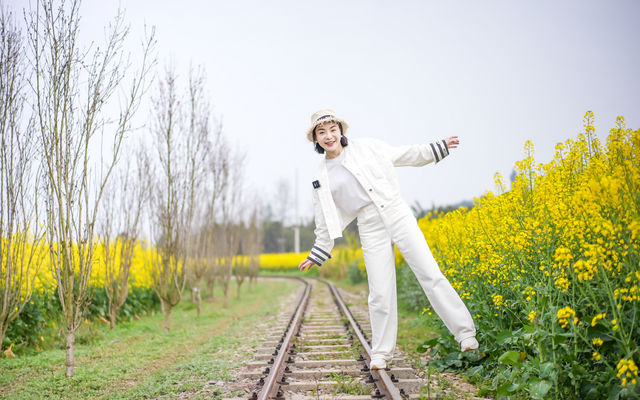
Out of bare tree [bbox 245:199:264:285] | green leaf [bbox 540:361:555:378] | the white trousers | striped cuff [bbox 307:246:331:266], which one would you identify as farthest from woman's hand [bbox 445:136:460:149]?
bare tree [bbox 245:199:264:285]

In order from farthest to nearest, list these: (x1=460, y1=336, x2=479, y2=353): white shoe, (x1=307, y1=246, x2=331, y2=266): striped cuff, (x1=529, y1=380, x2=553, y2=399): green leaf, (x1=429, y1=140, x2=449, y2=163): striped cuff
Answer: (x1=307, y1=246, x2=331, y2=266): striped cuff
(x1=429, y1=140, x2=449, y2=163): striped cuff
(x1=460, y1=336, x2=479, y2=353): white shoe
(x1=529, y1=380, x2=553, y2=399): green leaf

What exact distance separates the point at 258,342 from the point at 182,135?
4.67 m

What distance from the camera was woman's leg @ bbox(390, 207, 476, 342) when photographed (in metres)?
3.81

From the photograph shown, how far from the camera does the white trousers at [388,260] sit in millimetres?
3943

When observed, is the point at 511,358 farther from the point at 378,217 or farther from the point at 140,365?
the point at 140,365

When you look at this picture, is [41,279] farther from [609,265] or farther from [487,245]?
[609,265]

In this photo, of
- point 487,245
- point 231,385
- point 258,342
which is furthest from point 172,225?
point 487,245

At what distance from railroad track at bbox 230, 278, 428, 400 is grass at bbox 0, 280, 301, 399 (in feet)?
1.26

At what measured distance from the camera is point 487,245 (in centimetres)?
413

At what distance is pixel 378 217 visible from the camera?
409 cm

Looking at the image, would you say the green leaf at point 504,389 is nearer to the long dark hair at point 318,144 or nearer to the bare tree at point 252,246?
the long dark hair at point 318,144

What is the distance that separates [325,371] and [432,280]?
132cm

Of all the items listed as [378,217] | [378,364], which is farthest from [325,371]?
[378,217]

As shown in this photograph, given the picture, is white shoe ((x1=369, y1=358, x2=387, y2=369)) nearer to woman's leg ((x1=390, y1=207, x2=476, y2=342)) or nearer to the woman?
the woman
